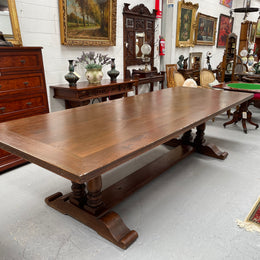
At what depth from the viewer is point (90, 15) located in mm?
4195

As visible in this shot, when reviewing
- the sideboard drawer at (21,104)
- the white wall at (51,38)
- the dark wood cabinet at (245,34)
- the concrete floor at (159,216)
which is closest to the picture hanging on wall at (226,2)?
the dark wood cabinet at (245,34)

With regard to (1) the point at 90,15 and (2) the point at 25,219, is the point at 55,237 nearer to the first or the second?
(2) the point at 25,219

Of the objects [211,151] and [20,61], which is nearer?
[20,61]

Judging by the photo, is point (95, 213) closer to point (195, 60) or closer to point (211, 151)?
point (211, 151)

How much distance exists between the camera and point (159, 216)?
210 cm

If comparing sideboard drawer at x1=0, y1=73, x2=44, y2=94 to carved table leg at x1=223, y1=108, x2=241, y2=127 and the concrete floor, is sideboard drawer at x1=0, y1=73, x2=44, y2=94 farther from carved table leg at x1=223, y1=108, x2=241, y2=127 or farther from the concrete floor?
carved table leg at x1=223, y1=108, x2=241, y2=127

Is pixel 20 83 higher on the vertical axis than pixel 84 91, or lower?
higher

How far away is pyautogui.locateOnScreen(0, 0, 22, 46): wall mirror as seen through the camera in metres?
3.03

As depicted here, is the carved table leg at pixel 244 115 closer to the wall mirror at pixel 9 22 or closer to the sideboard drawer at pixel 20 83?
the sideboard drawer at pixel 20 83

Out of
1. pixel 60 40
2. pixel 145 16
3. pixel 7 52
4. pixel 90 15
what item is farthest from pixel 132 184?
pixel 145 16

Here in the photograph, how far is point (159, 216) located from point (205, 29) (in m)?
7.51

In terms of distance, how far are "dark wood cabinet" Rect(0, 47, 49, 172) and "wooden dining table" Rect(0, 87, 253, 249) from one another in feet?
3.18

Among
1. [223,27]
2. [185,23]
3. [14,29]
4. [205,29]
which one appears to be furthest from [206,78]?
[223,27]

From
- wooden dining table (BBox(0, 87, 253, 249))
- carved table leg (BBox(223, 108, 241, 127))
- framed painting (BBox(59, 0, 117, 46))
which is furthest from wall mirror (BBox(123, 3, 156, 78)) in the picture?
wooden dining table (BBox(0, 87, 253, 249))
